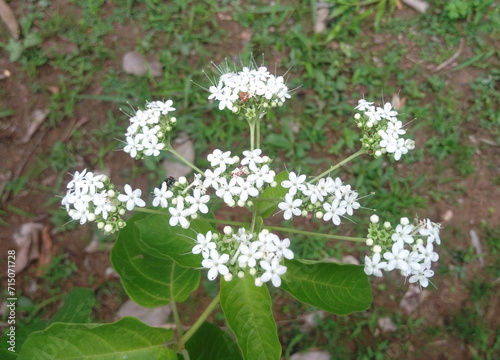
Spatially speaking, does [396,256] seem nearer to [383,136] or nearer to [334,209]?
[334,209]

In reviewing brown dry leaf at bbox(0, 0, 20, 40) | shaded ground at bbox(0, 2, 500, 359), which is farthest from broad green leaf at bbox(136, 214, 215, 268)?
brown dry leaf at bbox(0, 0, 20, 40)

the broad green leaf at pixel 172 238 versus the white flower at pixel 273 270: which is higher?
the white flower at pixel 273 270

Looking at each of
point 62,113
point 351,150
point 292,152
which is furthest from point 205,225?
point 62,113

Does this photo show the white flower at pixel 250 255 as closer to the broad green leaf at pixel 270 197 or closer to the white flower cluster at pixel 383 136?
the broad green leaf at pixel 270 197

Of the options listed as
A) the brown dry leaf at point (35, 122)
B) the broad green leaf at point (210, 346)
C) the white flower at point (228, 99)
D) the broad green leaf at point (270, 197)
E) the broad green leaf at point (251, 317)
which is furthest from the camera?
the brown dry leaf at point (35, 122)

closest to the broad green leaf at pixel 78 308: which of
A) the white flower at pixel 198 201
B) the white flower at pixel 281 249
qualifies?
the white flower at pixel 198 201

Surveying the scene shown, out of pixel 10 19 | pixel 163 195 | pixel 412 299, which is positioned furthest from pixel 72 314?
pixel 10 19
